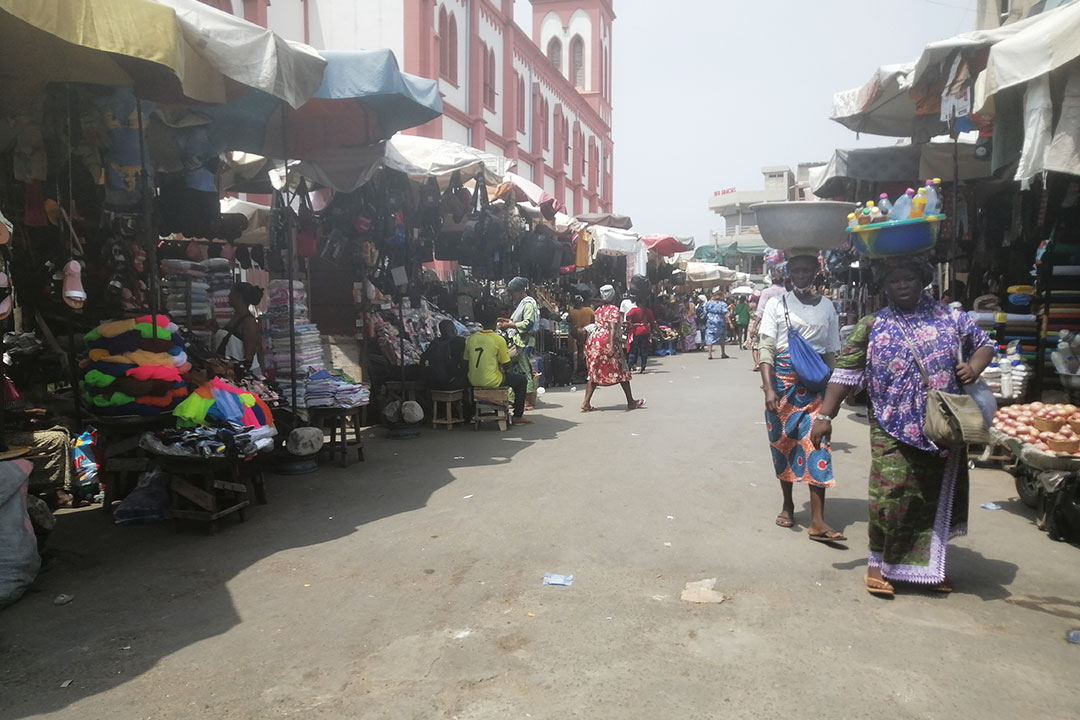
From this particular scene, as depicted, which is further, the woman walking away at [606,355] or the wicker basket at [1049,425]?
the woman walking away at [606,355]

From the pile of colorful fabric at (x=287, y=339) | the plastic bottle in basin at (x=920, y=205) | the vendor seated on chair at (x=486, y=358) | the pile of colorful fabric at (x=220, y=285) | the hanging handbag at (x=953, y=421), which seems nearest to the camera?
the hanging handbag at (x=953, y=421)

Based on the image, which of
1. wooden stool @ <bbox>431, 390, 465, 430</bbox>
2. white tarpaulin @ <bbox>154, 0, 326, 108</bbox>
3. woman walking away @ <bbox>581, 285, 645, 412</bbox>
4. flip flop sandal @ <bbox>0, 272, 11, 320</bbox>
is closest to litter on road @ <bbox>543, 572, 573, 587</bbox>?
flip flop sandal @ <bbox>0, 272, 11, 320</bbox>

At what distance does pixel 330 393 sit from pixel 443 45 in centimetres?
1551

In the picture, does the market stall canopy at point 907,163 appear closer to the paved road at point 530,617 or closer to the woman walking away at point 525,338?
the paved road at point 530,617

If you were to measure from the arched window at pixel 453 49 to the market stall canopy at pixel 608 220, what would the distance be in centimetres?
692

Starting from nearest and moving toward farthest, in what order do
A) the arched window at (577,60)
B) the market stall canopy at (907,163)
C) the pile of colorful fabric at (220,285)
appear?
Answer: the pile of colorful fabric at (220,285)
the market stall canopy at (907,163)
the arched window at (577,60)

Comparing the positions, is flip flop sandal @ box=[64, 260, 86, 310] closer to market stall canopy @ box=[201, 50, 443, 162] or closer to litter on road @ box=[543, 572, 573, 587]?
market stall canopy @ box=[201, 50, 443, 162]

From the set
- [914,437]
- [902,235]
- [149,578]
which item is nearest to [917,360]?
[914,437]

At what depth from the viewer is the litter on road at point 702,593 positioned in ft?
14.0

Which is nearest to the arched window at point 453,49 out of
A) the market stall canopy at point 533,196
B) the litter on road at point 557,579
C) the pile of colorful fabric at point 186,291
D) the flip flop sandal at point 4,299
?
the market stall canopy at point 533,196

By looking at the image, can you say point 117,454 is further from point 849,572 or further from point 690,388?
point 690,388

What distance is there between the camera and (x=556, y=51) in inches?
1474

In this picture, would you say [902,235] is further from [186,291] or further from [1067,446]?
[186,291]

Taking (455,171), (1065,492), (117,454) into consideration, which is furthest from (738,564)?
(455,171)
